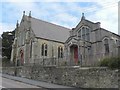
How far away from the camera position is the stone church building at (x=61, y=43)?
91.2 feet

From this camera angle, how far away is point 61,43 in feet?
143

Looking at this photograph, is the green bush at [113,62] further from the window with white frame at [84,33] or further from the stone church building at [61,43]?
the window with white frame at [84,33]

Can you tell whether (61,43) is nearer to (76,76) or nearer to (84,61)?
(84,61)

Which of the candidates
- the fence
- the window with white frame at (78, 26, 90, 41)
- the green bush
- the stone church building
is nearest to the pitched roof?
the stone church building

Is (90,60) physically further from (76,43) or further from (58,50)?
(58,50)

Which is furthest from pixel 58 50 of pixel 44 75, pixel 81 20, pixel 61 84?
pixel 61 84

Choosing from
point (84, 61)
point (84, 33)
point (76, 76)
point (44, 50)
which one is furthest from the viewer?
point (44, 50)

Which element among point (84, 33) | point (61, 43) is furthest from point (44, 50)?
point (84, 33)

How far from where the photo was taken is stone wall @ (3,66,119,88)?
19016mm

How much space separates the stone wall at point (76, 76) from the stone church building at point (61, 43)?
1600mm

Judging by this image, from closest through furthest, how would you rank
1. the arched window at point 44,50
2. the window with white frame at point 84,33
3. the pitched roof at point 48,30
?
the window with white frame at point 84,33 < the arched window at point 44,50 < the pitched roof at point 48,30

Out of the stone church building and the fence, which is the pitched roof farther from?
the fence

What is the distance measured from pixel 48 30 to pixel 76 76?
73.9 feet

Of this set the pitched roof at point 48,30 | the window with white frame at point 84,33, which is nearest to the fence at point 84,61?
the window with white frame at point 84,33
